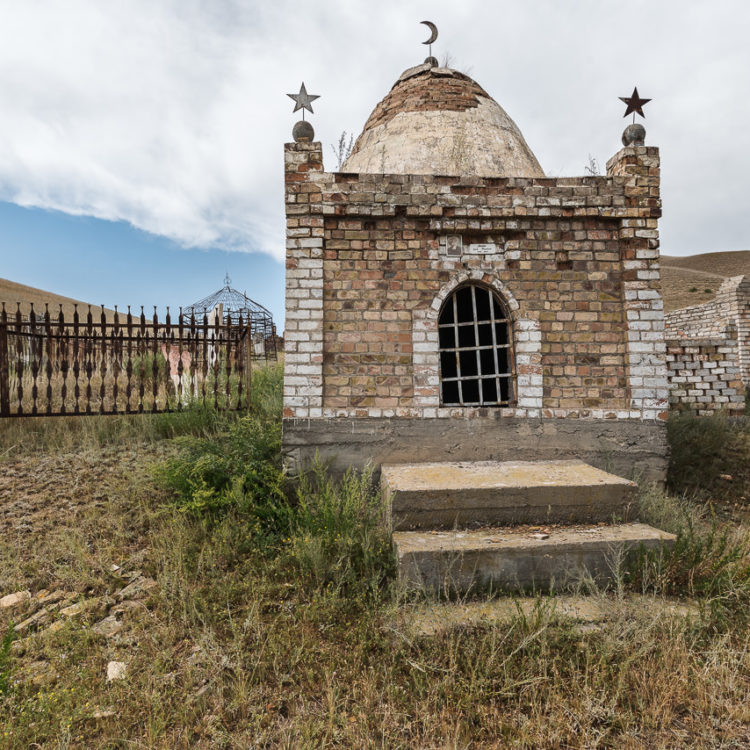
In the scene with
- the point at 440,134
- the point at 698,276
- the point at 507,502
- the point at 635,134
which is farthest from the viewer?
the point at 698,276

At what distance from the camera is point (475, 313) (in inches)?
197

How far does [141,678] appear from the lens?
246cm

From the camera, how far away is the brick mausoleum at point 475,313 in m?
4.80

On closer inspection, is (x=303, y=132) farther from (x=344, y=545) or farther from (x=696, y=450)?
(x=696, y=450)

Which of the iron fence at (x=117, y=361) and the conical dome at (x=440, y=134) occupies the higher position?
the conical dome at (x=440, y=134)

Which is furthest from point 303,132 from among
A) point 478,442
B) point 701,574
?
point 701,574

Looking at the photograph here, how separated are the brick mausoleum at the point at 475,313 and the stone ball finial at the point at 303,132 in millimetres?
55

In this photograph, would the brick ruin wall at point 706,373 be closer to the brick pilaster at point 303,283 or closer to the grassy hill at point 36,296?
the brick pilaster at point 303,283

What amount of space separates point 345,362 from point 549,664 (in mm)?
3239

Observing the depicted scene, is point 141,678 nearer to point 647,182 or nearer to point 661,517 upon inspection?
point 661,517

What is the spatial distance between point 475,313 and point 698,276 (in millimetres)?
39550

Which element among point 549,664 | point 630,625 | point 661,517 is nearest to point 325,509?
point 549,664

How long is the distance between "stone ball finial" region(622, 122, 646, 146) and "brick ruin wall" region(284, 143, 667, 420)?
0.73ft

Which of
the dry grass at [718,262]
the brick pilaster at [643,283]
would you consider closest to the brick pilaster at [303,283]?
the brick pilaster at [643,283]
